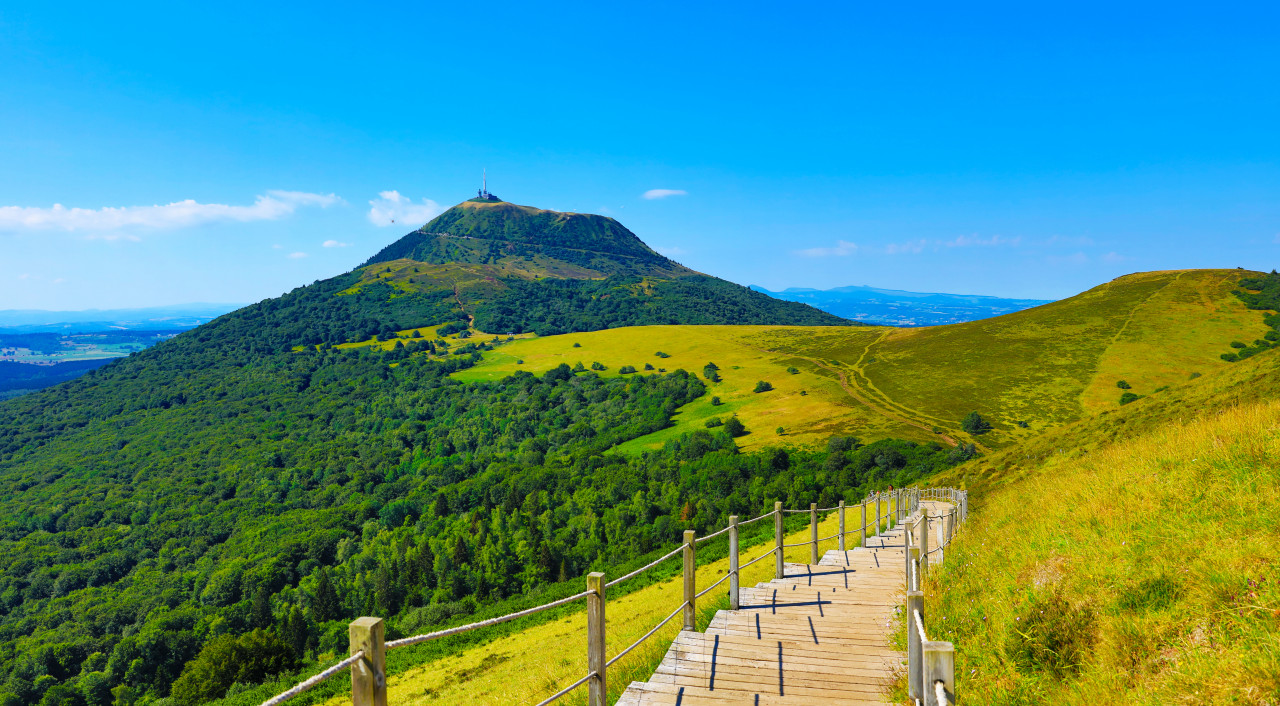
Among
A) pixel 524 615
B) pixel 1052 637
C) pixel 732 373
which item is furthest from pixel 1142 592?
pixel 732 373

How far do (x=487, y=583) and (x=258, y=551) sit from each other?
3860 cm

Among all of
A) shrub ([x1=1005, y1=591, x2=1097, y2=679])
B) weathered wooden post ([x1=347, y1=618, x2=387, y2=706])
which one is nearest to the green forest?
weathered wooden post ([x1=347, y1=618, x2=387, y2=706])

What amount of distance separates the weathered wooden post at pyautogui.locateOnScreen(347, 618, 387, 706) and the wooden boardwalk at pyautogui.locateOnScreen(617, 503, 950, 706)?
3222mm

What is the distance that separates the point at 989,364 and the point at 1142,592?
97579 millimetres

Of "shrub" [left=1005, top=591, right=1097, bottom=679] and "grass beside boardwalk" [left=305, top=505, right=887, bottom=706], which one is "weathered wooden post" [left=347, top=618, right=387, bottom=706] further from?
"grass beside boardwalk" [left=305, top=505, right=887, bottom=706]

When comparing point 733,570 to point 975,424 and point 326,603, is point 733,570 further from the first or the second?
point 326,603

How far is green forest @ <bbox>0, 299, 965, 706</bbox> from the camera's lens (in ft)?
196

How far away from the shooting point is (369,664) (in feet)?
10.8

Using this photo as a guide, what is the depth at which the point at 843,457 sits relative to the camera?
63312 millimetres

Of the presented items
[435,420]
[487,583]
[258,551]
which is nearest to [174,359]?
[435,420]

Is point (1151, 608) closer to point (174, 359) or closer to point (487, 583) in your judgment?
point (487, 583)

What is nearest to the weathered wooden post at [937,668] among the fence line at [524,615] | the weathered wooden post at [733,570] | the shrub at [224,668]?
the fence line at [524,615]

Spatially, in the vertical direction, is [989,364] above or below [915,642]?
below

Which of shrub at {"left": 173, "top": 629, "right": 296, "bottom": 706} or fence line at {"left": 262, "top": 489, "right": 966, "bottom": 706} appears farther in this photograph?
shrub at {"left": 173, "top": 629, "right": 296, "bottom": 706}
